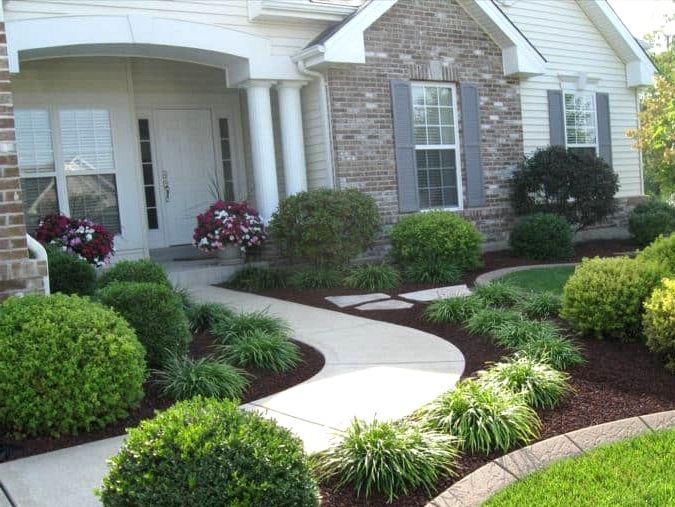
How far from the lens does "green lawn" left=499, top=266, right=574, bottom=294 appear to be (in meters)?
9.53

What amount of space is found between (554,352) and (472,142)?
25.7 feet

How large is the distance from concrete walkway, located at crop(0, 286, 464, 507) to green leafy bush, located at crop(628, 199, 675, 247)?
312 inches

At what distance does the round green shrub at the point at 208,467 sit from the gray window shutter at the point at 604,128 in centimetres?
1374

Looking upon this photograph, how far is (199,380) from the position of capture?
5.25 meters

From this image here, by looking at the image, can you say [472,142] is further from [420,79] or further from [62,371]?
[62,371]

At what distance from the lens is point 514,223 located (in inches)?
532

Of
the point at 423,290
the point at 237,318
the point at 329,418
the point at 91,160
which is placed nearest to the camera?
the point at 329,418

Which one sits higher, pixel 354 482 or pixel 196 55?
pixel 196 55

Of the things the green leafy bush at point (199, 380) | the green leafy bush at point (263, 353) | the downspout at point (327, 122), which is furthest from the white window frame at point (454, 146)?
the green leafy bush at point (199, 380)

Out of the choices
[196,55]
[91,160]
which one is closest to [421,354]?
[196,55]

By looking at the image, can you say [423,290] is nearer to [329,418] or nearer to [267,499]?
[329,418]

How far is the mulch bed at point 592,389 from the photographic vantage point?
3.81 meters

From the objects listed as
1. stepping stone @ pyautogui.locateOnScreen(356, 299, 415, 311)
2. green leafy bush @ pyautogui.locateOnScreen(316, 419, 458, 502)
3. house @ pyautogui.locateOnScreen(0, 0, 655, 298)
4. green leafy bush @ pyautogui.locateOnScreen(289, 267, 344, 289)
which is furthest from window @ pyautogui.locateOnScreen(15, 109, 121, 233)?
green leafy bush @ pyautogui.locateOnScreen(316, 419, 458, 502)

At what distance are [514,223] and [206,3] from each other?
6.47m
